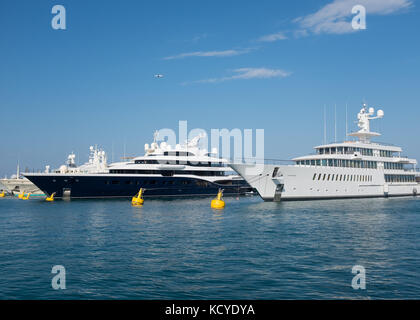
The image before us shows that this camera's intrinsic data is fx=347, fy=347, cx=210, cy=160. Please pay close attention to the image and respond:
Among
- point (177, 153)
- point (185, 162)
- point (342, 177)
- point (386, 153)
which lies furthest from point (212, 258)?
point (386, 153)

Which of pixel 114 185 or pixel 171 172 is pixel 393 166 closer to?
pixel 171 172

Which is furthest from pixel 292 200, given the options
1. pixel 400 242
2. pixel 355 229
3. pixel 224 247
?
pixel 224 247

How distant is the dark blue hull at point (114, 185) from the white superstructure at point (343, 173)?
2214 cm

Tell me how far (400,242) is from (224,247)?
11304 millimetres

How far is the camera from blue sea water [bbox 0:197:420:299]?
13.0 m

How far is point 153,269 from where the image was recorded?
15.9 metres

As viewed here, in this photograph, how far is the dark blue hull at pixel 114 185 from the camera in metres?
58.6

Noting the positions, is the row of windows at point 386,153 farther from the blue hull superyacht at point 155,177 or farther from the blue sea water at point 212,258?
the blue sea water at point 212,258

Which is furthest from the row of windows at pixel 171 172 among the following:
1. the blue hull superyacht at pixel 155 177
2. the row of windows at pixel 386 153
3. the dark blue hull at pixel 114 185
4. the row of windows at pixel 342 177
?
the row of windows at pixel 386 153

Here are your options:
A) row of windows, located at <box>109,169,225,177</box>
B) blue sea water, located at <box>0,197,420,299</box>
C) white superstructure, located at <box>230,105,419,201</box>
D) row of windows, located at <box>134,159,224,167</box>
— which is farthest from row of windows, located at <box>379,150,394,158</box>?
blue sea water, located at <box>0,197,420,299</box>

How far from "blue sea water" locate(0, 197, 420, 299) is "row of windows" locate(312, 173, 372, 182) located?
1992 centimetres

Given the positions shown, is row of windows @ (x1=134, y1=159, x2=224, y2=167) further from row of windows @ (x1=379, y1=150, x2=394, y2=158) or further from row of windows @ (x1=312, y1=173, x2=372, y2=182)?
row of windows @ (x1=379, y1=150, x2=394, y2=158)

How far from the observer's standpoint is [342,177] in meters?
54.5
